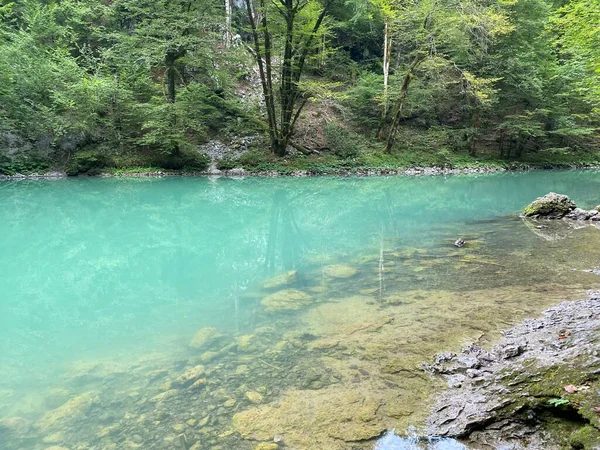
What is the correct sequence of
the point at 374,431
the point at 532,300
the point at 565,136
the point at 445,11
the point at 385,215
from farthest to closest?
the point at 565,136 → the point at 445,11 → the point at 385,215 → the point at 532,300 → the point at 374,431

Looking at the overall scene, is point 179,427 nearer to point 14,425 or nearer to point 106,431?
point 106,431

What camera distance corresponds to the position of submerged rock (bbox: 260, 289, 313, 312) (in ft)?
19.8

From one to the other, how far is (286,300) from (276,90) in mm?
19648

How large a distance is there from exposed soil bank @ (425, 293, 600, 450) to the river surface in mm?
264

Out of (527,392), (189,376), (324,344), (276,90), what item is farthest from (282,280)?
(276,90)

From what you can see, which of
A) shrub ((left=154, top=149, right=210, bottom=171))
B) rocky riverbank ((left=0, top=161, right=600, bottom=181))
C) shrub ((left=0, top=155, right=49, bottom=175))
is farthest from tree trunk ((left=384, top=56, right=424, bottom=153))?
shrub ((left=0, top=155, right=49, bottom=175))

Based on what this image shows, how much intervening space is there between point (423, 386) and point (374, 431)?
0.81m

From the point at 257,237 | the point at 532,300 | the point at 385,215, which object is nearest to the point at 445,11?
the point at 385,215

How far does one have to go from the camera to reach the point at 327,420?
3400 mm

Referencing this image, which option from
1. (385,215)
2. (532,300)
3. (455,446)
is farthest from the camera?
(385,215)

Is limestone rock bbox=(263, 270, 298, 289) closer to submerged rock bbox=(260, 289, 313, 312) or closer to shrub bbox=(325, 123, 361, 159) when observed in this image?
submerged rock bbox=(260, 289, 313, 312)

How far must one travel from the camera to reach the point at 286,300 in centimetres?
634

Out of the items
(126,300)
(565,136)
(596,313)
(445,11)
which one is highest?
(445,11)

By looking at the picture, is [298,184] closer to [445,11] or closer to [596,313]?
[445,11]
